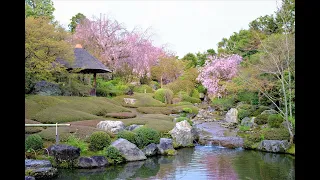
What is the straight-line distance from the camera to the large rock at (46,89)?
48.8 ft

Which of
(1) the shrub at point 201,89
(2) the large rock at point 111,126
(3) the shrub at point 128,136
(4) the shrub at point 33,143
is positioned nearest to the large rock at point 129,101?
(1) the shrub at point 201,89

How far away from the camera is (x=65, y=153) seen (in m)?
7.47

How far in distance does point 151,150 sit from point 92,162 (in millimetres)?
2039

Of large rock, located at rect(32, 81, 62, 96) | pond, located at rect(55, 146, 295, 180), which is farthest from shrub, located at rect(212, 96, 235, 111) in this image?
large rock, located at rect(32, 81, 62, 96)

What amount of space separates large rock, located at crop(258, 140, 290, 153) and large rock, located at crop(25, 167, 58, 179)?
6.23m

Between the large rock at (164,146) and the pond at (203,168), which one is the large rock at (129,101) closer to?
the large rock at (164,146)

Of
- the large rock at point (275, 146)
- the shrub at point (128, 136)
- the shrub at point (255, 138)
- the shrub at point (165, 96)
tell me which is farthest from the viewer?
the shrub at point (165, 96)

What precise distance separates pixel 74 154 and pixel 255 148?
18.7 feet

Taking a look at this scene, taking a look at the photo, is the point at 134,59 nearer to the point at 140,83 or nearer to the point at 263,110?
the point at 140,83

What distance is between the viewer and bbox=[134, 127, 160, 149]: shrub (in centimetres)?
931

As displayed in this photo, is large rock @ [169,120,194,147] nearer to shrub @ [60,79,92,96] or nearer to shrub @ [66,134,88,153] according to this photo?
shrub @ [66,134,88,153]

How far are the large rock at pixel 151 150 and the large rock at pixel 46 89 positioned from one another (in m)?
7.79

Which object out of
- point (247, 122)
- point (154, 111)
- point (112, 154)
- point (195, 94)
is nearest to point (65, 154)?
point (112, 154)

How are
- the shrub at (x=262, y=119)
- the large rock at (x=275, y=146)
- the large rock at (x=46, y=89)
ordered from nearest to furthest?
1. the large rock at (x=275, y=146)
2. the shrub at (x=262, y=119)
3. the large rock at (x=46, y=89)
